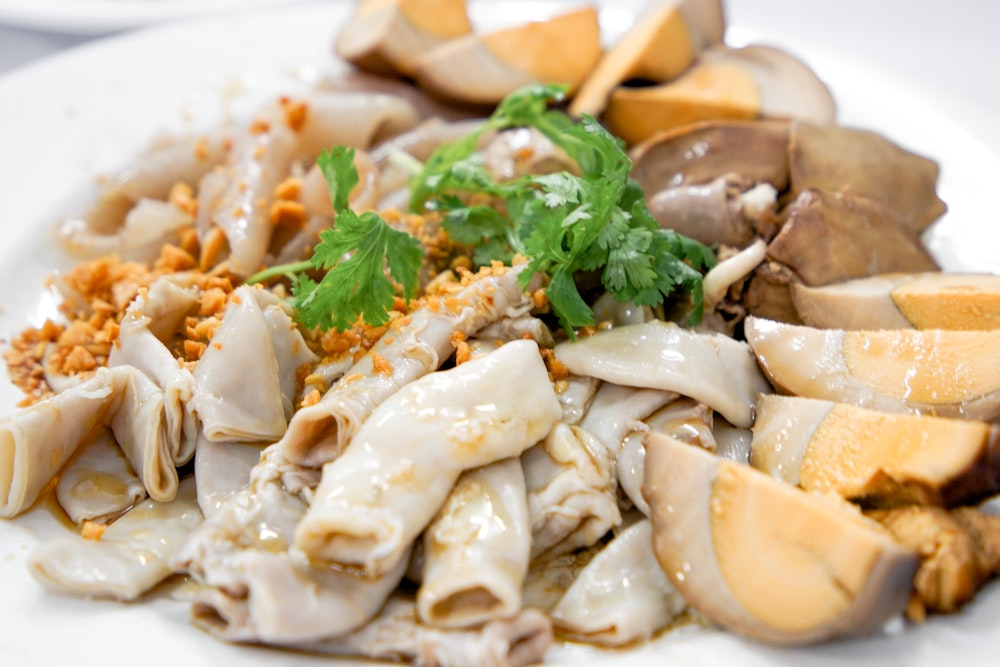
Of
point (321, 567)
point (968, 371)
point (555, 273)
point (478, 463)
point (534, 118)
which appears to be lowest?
point (321, 567)

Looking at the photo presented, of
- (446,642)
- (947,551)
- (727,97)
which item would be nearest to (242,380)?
(446,642)

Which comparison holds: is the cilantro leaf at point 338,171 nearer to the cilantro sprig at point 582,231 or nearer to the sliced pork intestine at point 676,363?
the cilantro sprig at point 582,231

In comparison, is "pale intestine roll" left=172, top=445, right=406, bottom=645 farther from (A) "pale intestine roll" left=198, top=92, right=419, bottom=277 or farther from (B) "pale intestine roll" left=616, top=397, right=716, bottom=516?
(A) "pale intestine roll" left=198, top=92, right=419, bottom=277

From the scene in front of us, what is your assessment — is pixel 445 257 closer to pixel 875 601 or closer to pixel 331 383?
pixel 331 383

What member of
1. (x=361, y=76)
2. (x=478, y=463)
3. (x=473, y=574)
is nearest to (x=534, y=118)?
(x=361, y=76)

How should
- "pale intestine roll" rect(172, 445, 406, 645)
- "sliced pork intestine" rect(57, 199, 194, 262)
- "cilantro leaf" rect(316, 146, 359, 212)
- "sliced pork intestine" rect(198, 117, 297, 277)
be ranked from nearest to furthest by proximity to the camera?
"pale intestine roll" rect(172, 445, 406, 645), "cilantro leaf" rect(316, 146, 359, 212), "sliced pork intestine" rect(198, 117, 297, 277), "sliced pork intestine" rect(57, 199, 194, 262)

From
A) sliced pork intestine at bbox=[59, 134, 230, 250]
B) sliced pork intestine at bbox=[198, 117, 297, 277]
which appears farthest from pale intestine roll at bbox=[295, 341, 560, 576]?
sliced pork intestine at bbox=[59, 134, 230, 250]
